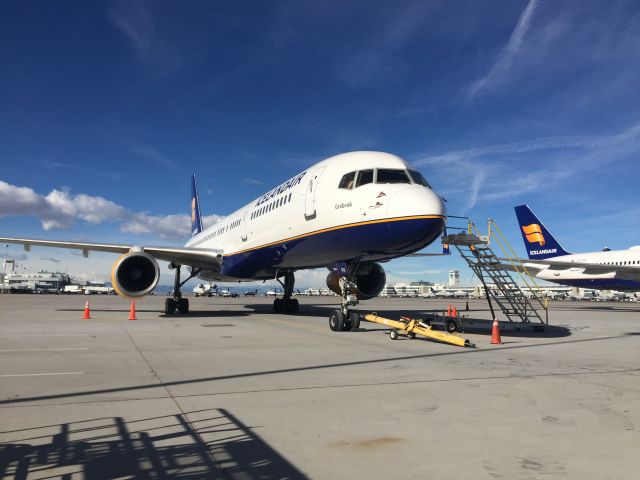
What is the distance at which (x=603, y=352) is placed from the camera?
9906 mm

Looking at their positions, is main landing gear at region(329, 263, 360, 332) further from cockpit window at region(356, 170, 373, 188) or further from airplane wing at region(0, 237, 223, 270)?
airplane wing at region(0, 237, 223, 270)

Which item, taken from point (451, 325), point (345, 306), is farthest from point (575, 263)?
point (345, 306)

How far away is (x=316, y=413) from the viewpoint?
15.8 ft

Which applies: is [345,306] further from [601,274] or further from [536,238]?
[536,238]

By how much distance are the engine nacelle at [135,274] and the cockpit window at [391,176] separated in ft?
29.6

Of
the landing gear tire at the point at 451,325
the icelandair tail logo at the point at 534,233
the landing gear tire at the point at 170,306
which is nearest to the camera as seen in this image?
the landing gear tire at the point at 451,325

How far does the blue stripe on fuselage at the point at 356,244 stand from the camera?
1106 cm

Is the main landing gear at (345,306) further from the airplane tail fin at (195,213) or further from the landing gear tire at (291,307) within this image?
the airplane tail fin at (195,213)

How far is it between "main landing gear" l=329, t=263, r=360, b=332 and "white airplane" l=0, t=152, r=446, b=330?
3cm

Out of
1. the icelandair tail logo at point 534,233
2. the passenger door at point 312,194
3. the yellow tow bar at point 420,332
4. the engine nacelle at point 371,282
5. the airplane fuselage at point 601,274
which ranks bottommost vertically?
the yellow tow bar at point 420,332

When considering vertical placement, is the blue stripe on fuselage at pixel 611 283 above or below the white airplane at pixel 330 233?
below

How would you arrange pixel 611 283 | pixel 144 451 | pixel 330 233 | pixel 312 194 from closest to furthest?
1. pixel 144 451
2. pixel 330 233
3. pixel 312 194
4. pixel 611 283

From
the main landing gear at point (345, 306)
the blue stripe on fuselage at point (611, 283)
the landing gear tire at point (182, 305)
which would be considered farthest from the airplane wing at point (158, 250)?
the blue stripe on fuselage at point (611, 283)

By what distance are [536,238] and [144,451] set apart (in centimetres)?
4174
